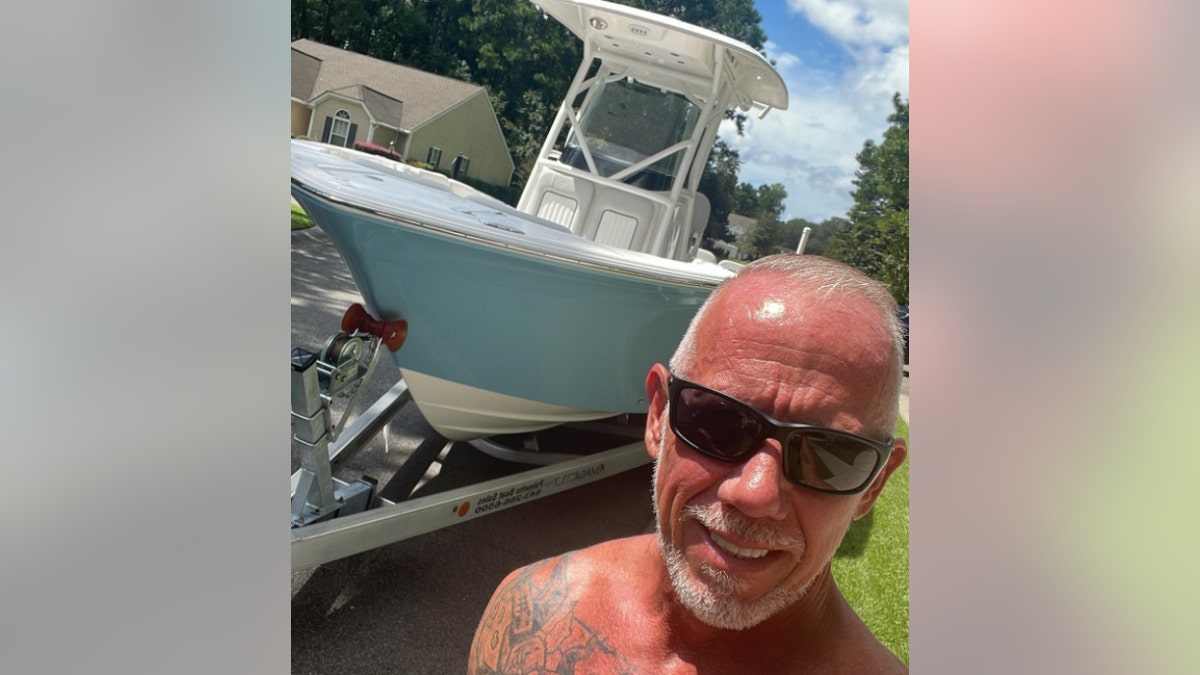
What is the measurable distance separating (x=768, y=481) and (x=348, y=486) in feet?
8.81

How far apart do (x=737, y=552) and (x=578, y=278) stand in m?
2.37

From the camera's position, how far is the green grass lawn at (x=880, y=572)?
143 inches

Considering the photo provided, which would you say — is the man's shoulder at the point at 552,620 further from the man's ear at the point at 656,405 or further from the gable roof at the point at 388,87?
the gable roof at the point at 388,87

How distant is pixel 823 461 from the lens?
1040mm

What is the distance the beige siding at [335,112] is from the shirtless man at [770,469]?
3337 cm

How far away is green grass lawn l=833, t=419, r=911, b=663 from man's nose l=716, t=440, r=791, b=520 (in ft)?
7.91

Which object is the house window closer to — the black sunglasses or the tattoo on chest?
the tattoo on chest

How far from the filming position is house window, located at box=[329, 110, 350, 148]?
106ft

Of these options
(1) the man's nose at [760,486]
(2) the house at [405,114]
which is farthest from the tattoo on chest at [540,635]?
(2) the house at [405,114]
